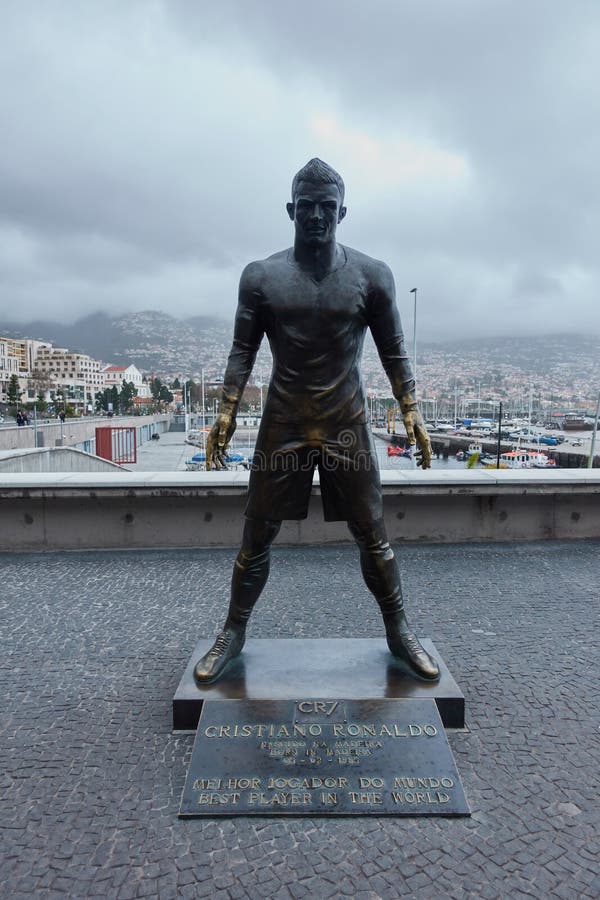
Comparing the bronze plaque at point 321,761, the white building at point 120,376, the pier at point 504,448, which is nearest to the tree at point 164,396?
the white building at point 120,376

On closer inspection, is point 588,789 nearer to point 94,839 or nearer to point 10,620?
point 94,839

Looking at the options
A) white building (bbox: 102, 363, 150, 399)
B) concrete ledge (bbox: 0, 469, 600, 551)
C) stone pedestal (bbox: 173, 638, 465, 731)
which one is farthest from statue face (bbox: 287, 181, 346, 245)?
white building (bbox: 102, 363, 150, 399)

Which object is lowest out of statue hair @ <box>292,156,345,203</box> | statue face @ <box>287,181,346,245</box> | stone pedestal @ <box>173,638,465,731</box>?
stone pedestal @ <box>173,638,465,731</box>

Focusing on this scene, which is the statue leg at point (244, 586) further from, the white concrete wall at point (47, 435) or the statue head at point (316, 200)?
the white concrete wall at point (47, 435)

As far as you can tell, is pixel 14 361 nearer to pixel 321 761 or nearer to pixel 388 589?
pixel 388 589

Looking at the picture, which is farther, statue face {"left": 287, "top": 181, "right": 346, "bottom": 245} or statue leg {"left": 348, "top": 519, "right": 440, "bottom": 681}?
statue leg {"left": 348, "top": 519, "right": 440, "bottom": 681}

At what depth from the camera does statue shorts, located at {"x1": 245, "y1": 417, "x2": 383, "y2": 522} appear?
366 cm

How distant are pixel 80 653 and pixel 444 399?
411 feet

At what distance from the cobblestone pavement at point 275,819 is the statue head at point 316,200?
313cm

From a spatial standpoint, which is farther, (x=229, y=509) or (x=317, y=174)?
(x=229, y=509)

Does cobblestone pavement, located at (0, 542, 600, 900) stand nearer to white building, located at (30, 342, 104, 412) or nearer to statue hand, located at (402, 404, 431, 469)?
statue hand, located at (402, 404, 431, 469)

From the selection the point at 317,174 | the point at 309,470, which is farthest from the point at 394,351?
the point at 317,174

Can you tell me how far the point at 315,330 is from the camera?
352 centimetres

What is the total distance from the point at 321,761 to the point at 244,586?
1216 millimetres
